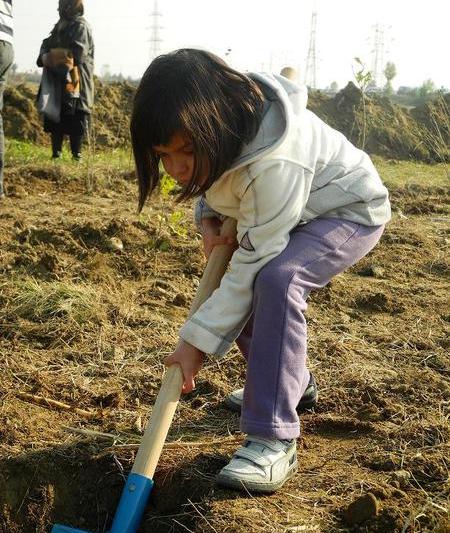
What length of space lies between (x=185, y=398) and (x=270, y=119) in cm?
116

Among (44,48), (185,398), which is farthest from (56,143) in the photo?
(185,398)

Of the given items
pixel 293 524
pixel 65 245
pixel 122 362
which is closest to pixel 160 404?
pixel 293 524

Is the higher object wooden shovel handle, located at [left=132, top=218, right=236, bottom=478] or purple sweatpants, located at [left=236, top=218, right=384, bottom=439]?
purple sweatpants, located at [left=236, top=218, right=384, bottom=439]

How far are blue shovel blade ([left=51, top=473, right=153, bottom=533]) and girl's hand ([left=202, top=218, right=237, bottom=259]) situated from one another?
0.74 meters

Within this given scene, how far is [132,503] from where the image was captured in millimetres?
2119

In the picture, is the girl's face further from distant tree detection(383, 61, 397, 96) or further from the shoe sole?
distant tree detection(383, 61, 397, 96)

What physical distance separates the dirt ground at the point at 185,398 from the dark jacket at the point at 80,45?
3298 mm

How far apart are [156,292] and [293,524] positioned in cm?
192

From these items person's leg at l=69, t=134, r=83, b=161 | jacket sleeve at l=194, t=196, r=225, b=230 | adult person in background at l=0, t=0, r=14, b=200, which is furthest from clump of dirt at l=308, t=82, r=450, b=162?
jacket sleeve at l=194, t=196, r=225, b=230

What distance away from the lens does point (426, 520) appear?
1.98 m

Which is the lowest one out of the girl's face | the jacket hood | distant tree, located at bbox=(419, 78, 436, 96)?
distant tree, located at bbox=(419, 78, 436, 96)

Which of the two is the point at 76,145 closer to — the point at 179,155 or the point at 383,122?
the point at 179,155

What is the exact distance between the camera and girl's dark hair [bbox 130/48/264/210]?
190cm

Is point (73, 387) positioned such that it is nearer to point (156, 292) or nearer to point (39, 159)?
point (156, 292)
